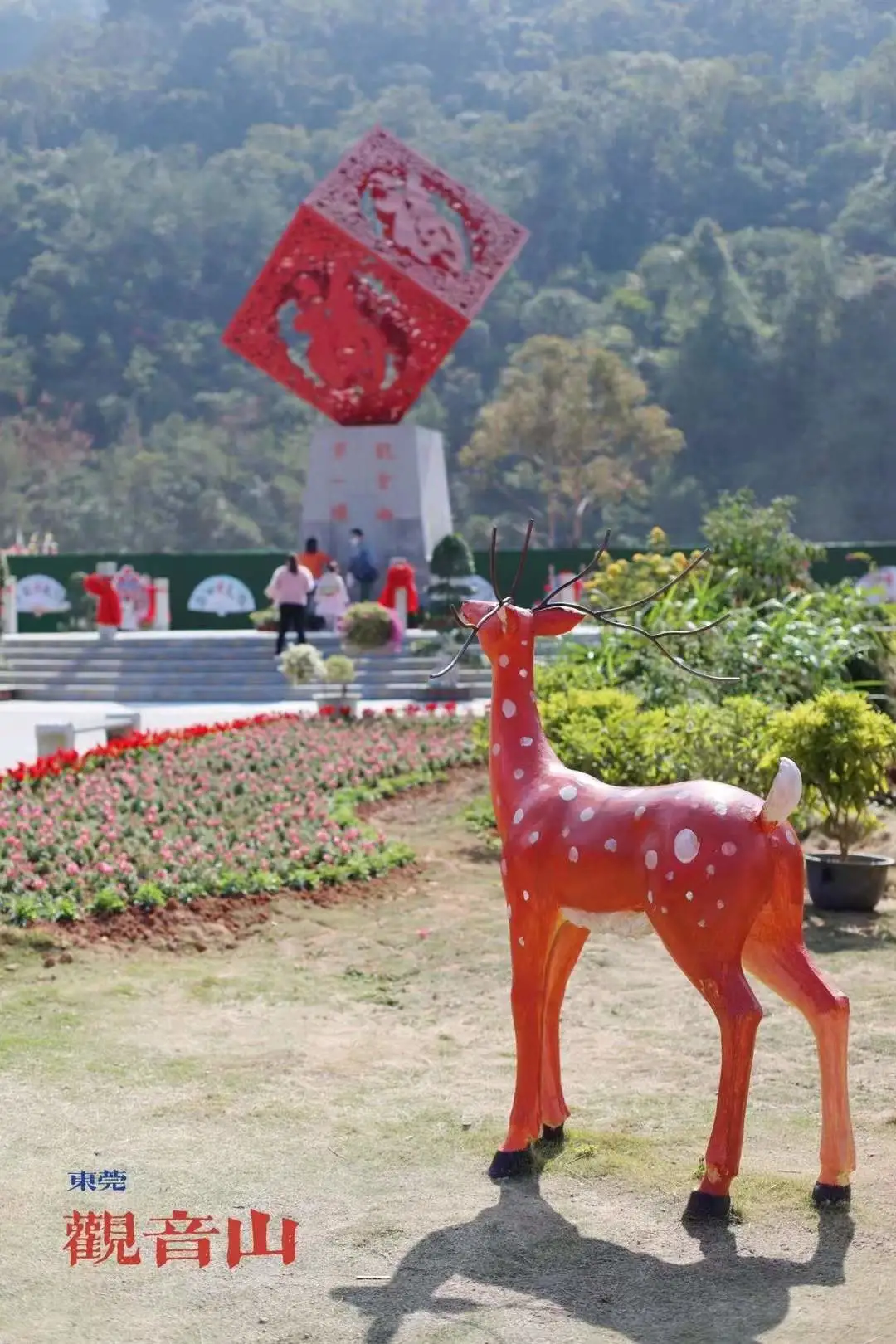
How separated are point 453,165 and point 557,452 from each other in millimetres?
31031

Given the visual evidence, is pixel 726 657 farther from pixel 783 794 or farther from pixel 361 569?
pixel 361 569

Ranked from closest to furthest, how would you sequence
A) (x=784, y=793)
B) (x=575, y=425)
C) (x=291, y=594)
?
1. (x=784, y=793)
2. (x=291, y=594)
3. (x=575, y=425)

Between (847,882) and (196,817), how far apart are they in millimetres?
3737

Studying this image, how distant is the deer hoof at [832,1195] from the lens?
4.31 metres

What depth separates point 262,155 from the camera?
76250 mm

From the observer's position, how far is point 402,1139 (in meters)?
4.98

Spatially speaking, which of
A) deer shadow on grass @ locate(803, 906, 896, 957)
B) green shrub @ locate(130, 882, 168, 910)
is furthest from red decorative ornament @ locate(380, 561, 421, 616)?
green shrub @ locate(130, 882, 168, 910)

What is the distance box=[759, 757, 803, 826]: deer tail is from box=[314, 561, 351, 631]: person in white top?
62.9ft

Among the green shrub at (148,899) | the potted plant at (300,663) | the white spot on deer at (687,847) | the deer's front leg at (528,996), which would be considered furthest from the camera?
the potted plant at (300,663)

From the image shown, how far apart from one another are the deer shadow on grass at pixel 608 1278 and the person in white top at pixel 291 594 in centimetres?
1632

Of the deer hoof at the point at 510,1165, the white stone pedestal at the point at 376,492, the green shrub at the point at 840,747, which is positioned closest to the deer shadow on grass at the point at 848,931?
the green shrub at the point at 840,747

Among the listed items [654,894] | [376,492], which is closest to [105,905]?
[654,894]

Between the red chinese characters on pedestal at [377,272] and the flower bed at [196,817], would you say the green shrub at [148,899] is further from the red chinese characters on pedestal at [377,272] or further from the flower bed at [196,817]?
the red chinese characters on pedestal at [377,272]

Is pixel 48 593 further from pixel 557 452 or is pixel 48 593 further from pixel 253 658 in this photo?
pixel 557 452
